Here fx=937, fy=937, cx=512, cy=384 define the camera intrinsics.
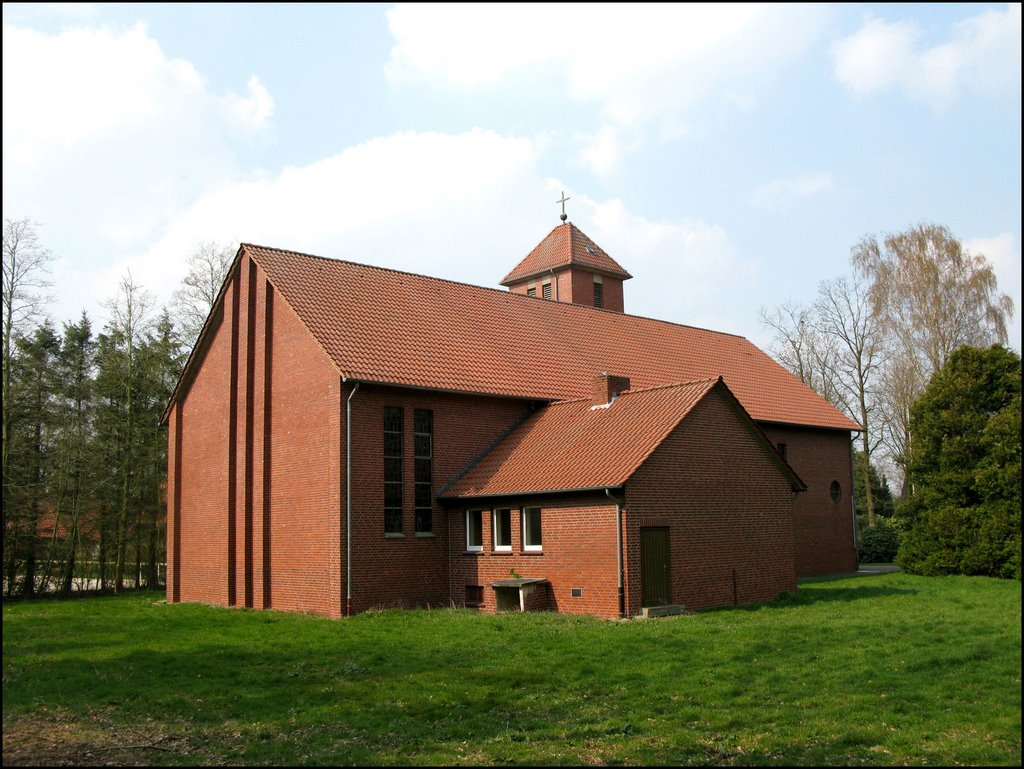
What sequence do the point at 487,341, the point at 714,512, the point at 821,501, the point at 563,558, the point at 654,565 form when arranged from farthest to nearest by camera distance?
the point at 821,501
the point at 487,341
the point at 714,512
the point at 563,558
the point at 654,565

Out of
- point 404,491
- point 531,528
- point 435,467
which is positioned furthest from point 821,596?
point 404,491

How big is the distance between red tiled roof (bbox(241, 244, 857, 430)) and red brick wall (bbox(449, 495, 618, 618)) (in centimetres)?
451

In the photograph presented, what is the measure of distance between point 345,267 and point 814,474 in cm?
1891

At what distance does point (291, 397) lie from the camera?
992 inches

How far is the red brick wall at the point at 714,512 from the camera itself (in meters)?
21.3

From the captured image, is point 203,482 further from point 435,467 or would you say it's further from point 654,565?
point 654,565

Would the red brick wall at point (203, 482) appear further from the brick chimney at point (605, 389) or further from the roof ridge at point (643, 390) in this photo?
the brick chimney at point (605, 389)

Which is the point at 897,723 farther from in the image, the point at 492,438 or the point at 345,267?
the point at 345,267

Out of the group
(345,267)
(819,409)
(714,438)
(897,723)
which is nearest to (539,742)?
(897,723)

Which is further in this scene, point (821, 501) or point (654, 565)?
point (821, 501)

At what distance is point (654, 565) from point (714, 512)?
2.65 m

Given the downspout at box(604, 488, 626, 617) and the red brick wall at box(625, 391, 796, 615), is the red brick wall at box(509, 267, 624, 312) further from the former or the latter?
the downspout at box(604, 488, 626, 617)

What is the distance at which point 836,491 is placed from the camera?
3584 centimetres

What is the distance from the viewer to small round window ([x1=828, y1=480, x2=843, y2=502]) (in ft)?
116
